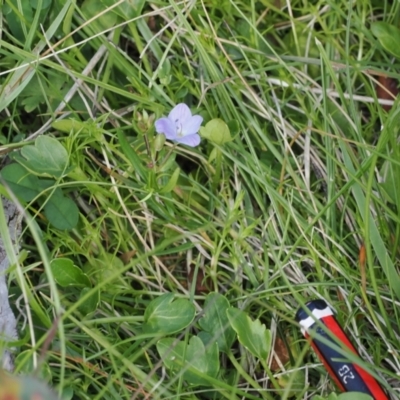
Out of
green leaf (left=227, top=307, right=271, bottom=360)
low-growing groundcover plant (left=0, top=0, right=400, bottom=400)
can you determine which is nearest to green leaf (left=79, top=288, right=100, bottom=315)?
low-growing groundcover plant (left=0, top=0, right=400, bottom=400)

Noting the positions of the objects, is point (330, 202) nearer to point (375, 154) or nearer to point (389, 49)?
point (375, 154)

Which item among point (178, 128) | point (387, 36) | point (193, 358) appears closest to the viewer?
point (193, 358)

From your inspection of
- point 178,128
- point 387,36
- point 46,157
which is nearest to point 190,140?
point 178,128

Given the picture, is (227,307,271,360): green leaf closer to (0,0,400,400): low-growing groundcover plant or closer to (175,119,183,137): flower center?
(0,0,400,400): low-growing groundcover plant

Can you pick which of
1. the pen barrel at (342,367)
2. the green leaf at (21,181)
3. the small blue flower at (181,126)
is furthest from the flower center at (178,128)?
the pen barrel at (342,367)

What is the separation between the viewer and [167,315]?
3.89 ft

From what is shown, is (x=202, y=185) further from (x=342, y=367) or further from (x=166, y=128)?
(x=342, y=367)

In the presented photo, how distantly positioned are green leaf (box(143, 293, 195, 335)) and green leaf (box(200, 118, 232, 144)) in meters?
0.32

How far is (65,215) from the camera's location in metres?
1.28

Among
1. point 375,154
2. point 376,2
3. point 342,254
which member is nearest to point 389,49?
point 376,2

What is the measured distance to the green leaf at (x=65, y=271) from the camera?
1199 mm

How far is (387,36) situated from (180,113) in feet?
1.59

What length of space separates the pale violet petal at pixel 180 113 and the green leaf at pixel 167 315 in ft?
1.14

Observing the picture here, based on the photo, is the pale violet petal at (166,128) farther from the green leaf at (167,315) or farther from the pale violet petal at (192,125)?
the green leaf at (167,315)
